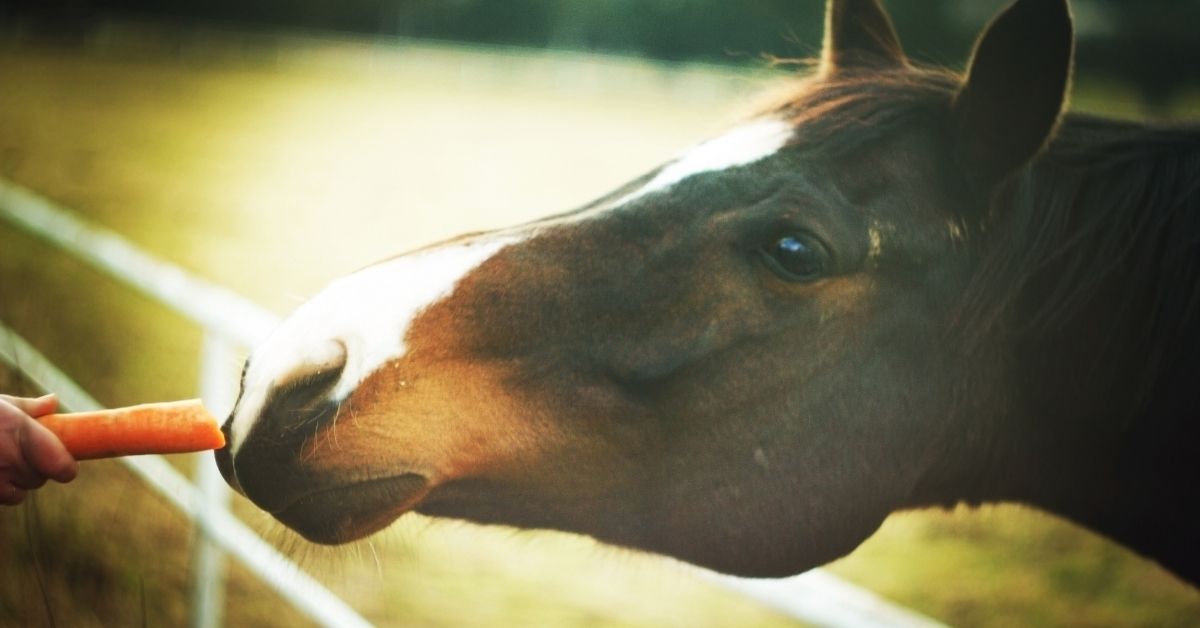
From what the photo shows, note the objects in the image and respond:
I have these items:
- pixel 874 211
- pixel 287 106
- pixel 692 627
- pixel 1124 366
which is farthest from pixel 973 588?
pixel 287 106

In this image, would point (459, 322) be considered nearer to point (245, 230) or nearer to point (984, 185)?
point (984, 185)

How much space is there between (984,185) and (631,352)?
475mm

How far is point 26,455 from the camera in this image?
0.97 metres

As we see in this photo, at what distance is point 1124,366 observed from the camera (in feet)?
3.62

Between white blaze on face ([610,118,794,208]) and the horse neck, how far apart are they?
0.99 ft

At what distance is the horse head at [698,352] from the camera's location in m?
0.98

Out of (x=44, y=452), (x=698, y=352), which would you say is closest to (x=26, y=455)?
(x=44, y=452)

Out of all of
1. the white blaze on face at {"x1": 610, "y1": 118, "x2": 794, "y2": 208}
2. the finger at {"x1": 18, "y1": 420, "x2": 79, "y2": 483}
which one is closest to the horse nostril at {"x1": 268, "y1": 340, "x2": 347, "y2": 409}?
the finger at {"x1": 18, "y1": 420, "x2": 79, "y2": 483}

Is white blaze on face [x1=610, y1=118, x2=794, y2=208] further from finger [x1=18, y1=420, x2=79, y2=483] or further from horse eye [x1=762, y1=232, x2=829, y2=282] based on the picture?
finger [x1=18, y1=420, x2=79, y2=483]

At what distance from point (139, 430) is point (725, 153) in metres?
0.78

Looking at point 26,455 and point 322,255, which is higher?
point 26,455

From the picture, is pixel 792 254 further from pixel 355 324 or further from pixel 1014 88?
pixel 355 324

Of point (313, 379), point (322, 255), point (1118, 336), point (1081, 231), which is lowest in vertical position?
point (322, 255)

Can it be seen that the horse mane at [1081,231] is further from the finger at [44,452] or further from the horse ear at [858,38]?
the finger at [44,452]
